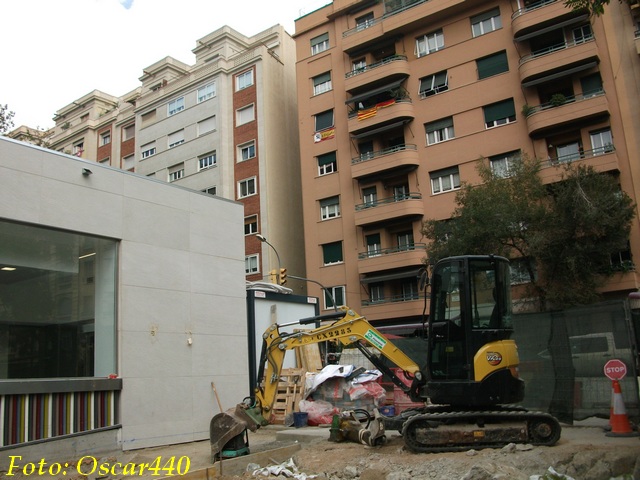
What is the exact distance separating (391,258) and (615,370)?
23.7 m

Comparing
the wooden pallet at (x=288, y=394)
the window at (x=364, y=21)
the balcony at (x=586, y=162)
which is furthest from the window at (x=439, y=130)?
the wooden pallet at (x=288, y=394)

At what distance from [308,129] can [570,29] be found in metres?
16.8

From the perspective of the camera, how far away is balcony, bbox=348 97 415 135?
115 ft

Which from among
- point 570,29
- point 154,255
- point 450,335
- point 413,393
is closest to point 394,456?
point 413,393

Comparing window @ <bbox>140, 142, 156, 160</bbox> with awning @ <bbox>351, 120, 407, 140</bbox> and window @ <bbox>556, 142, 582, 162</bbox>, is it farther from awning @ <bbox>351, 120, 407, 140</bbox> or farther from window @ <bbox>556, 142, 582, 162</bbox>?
window @ <bbox>556, 142, 582, 162</bbox>

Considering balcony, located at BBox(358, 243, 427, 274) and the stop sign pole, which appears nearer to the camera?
the stop sign pole

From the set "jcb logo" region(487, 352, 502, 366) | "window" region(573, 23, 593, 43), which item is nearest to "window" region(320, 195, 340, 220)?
"window" region(573, 23, 593, 43)

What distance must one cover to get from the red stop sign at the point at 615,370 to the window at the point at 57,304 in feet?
32.2

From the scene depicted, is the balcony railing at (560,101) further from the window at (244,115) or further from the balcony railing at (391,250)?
the window at (244,115)

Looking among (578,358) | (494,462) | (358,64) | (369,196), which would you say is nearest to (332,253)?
(369,196)

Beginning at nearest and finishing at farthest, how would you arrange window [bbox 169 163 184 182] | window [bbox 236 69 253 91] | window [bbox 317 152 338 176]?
window [bbox 317 152 338 176], window [bbox 236 69 253 91], window [bbox 169 163 184 182]

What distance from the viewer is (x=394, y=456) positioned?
Answer: 30.9ft

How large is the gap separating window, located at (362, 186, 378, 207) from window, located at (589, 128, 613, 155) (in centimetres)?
1241

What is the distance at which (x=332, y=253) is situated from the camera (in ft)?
122
